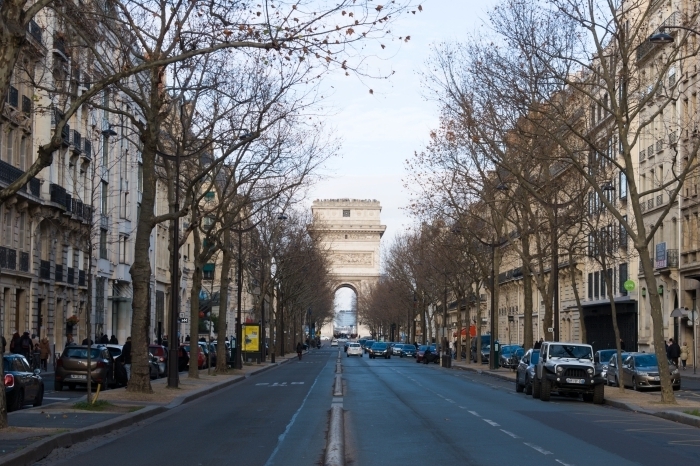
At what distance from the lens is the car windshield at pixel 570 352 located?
106 ft

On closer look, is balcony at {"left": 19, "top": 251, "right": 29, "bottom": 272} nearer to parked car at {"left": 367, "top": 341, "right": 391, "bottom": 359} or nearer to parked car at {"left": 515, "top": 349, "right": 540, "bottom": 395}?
parked car at {"left": 515, "top": 349, "right": 540, "bottom": 395}

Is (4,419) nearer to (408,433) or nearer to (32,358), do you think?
(408,433)

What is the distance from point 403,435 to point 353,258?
483 feet

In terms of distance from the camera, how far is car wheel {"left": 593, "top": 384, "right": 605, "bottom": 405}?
30.9m

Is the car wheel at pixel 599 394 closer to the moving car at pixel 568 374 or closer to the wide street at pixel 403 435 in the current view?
the moving car at pixel 568 374

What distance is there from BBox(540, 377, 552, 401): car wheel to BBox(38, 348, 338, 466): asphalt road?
6247 millimetres

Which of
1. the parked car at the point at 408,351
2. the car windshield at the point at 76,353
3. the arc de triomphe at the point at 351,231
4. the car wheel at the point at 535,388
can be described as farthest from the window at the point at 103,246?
the arc de triomphe at the point at 351,231

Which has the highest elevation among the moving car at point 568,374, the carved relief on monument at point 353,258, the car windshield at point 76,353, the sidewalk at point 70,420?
the carved relief on monument at point 353,258

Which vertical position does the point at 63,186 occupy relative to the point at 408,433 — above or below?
above

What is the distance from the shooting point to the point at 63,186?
182 feet

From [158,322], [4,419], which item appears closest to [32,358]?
[4,419]

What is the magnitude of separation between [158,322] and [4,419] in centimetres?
6103

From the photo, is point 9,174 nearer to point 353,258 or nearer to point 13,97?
point 13,97

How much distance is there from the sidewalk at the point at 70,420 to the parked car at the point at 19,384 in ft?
1.59
